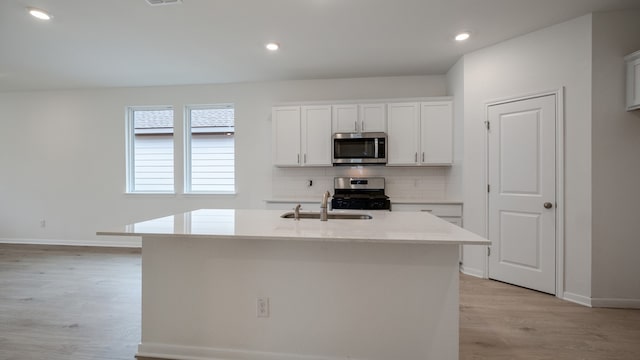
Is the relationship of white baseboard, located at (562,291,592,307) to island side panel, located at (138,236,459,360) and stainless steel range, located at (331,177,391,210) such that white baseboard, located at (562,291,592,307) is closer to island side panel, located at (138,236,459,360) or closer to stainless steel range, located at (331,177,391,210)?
island side panel, located at (138,236,459,360)

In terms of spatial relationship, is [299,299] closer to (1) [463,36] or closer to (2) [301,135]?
(2) [301,135]

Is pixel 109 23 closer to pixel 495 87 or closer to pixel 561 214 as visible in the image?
pixel 495 87

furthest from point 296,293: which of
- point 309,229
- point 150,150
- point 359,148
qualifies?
point 150,150

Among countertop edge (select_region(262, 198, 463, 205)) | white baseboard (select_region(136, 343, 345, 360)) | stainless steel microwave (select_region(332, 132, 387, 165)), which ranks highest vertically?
stainless steel microwave (select_region(332, 132, 387, 165))

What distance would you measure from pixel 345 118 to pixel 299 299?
279 centimetres

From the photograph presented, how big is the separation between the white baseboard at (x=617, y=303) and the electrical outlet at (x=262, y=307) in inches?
113

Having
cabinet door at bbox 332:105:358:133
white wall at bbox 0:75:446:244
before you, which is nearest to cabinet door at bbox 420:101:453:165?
cabinet door at bbox 332:105:358:133

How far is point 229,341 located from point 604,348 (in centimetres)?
252

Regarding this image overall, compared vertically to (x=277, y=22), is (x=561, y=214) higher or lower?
lower

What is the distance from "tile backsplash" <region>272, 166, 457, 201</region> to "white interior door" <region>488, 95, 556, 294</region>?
86 cm

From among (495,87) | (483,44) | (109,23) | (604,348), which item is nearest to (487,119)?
(495,87)

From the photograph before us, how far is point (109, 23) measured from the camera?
109 inches

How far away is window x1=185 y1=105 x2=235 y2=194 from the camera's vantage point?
4.69 meters

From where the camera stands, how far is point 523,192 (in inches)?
120
